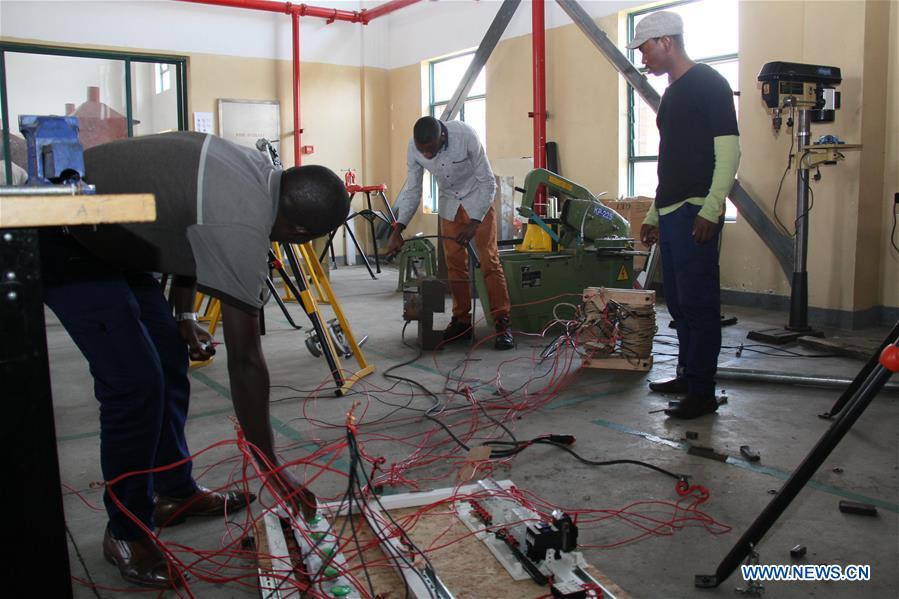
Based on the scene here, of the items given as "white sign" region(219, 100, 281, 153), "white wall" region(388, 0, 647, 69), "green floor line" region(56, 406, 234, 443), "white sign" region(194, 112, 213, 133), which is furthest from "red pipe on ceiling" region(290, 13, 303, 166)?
"green floor line" region(56, 406, 234, 443)

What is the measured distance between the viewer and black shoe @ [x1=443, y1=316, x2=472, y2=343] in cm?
493

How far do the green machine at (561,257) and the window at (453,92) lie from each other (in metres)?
4.41

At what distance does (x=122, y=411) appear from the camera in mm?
1793

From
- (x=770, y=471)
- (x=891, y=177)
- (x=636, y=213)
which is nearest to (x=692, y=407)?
(x=770, y=471)

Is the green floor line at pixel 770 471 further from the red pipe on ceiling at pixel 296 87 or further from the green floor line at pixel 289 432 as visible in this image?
the red pipe on ceiling at pixel 296 87

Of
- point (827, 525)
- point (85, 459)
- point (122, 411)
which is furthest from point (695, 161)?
point (85, 459)

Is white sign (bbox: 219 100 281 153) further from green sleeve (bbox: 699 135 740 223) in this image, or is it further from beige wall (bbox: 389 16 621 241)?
green sleeve (bbox: 699 135 740 223)

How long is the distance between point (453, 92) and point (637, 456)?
26.5 ft

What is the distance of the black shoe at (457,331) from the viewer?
4.93 metres

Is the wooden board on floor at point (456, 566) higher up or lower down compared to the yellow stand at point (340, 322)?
lower down

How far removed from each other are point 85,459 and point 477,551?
179 cm

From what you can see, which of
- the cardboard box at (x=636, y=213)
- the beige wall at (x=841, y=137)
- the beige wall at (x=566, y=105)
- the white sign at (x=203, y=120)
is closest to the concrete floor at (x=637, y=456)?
the beige wall at (x=841, y=137)

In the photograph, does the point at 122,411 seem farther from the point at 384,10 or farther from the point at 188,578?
the point at 384,10

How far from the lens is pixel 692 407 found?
10.5ft
